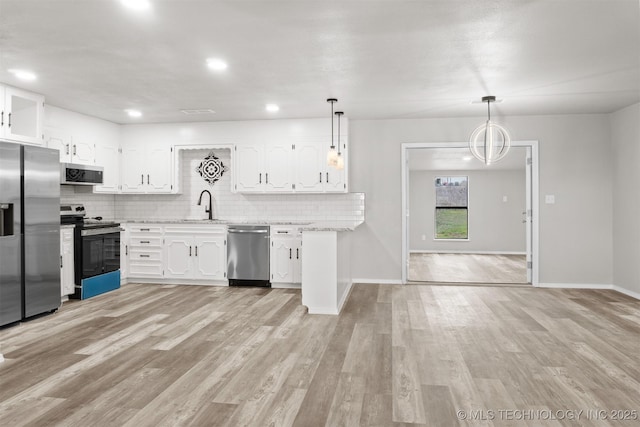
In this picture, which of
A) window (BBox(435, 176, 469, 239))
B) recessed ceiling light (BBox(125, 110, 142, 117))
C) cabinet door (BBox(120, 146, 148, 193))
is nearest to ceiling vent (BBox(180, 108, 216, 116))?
recessed ceiling light (BBox(125, 110, 142, 117))

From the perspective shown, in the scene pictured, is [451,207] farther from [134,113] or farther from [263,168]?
[134,113]

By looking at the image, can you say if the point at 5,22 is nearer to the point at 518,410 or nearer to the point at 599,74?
the point at 518,410

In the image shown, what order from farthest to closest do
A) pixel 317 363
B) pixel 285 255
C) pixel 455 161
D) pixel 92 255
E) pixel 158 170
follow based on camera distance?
1. pixel 455 161
2. pixel 158 170
3. pixel 285 255
4. pixel 92 255
5. pixel 317 363

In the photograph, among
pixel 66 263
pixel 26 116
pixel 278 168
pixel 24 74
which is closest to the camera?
pixel 24 74

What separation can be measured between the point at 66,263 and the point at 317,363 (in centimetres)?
372

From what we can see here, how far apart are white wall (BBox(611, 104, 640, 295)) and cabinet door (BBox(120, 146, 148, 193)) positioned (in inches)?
266

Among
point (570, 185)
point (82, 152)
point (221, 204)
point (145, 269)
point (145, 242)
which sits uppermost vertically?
point (82, 152)

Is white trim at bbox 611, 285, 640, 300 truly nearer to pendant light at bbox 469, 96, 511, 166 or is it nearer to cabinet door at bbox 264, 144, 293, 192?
pendant light at bbox 469, 96, 511, 166

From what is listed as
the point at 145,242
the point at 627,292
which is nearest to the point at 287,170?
the point at 145,242

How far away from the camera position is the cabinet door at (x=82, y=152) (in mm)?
5797

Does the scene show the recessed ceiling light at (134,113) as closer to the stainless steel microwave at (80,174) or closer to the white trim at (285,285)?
the stainless steel microwave at (80,174)

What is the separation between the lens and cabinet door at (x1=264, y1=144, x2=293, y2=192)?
253 inches

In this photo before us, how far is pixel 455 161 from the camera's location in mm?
9602

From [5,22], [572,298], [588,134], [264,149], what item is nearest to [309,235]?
[264,149]
